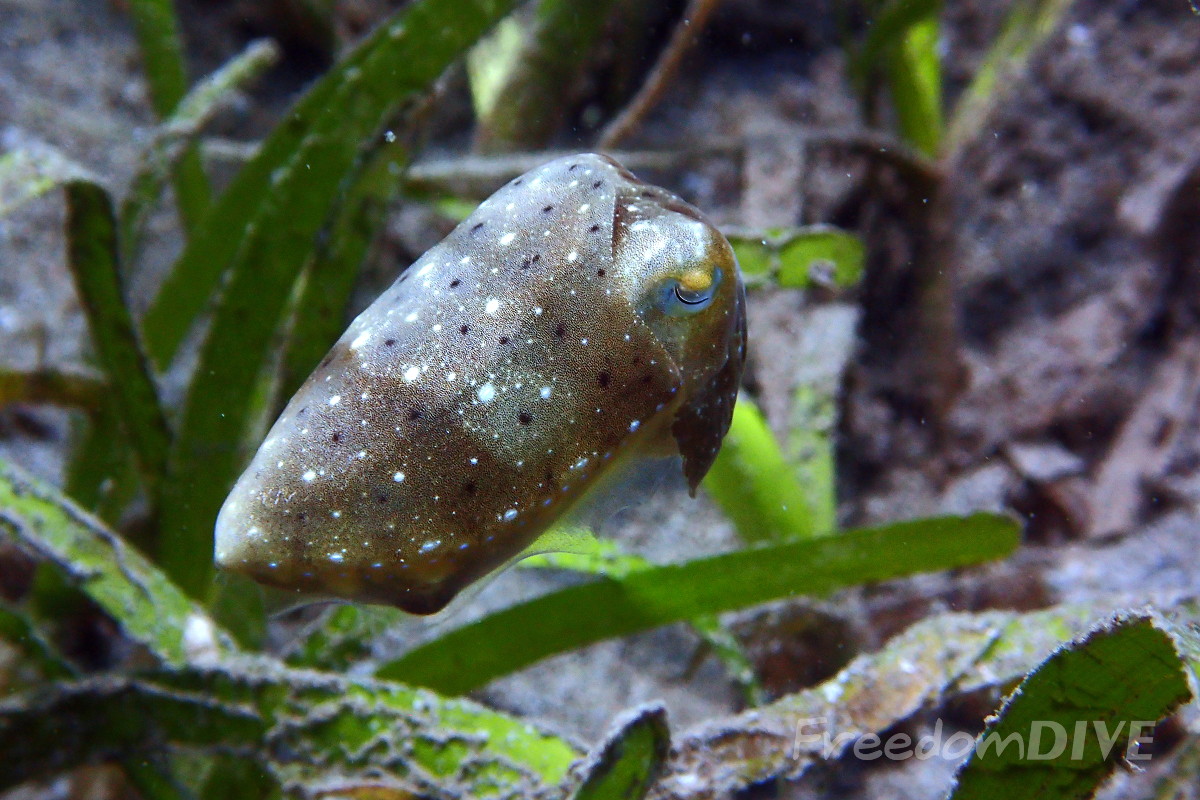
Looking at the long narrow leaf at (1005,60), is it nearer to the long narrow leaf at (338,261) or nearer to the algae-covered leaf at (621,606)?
Result: the algae-covered leaf at (621,606)

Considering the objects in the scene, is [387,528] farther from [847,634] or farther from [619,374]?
[847,634]

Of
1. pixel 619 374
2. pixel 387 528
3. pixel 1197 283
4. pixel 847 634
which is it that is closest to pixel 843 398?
Answer: pixel 847 634

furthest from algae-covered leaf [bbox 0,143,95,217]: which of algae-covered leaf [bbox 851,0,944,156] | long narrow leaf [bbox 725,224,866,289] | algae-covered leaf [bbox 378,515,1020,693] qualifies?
algae-covered leaf [bbox 851,0,944,156]

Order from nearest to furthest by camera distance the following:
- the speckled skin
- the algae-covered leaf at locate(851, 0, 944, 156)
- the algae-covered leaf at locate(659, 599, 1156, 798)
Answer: the speckled skin < the algae-covered leaf at locate(659, 599, 1156, 798) < the algae-covered leaf at locate(851, 0, 944, 156)

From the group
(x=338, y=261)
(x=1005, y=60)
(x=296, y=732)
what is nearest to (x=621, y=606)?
(x=296, y=732)

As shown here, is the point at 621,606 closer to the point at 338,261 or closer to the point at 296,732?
the point at 296,732

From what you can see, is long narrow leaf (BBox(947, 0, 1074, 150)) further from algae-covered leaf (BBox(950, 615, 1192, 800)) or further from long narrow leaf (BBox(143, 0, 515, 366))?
algae-covered leaf (BBox(950, 615, 1192, 800))

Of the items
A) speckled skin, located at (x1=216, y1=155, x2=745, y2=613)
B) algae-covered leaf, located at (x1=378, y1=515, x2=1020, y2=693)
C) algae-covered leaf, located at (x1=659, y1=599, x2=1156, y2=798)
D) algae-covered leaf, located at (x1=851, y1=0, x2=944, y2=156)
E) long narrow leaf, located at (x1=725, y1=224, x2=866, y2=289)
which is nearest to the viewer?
speckled skin, located at (x1=216, y1=155, x2=745, y2=613)
